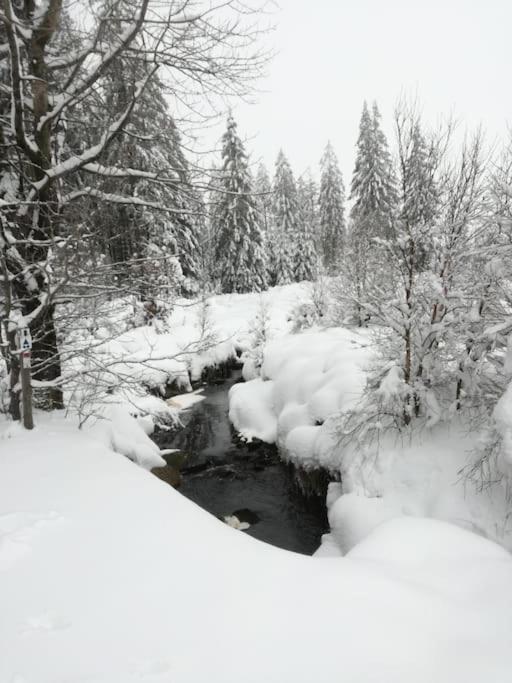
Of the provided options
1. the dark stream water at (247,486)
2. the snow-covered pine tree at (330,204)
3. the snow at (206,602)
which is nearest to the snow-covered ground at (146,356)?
the dark stream water at (247,486)

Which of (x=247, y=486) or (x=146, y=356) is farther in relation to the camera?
(x=146, y=356)

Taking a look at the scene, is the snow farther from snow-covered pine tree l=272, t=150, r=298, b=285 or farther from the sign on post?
snow-covered pine tree l=272, t=150, r=298, b=285

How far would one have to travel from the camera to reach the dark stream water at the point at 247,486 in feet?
23.0

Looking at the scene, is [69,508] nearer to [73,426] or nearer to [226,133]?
[73,426]

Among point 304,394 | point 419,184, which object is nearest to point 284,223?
point 304,394

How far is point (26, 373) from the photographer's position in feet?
16.1

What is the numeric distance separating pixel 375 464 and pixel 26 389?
199 inches

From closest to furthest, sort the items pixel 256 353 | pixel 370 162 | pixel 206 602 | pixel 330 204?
pixel 206 602
pixel 256 353
pixel 370 162
pixel 330 204

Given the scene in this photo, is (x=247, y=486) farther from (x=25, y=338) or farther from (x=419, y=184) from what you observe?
(x=419, y=184)

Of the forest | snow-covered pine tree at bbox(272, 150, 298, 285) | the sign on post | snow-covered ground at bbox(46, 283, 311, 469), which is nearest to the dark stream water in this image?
the forest

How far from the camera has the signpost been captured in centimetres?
475

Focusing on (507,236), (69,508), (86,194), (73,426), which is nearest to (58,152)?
(86,194)

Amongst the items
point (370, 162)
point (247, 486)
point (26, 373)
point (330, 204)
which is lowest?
point (247, 486)

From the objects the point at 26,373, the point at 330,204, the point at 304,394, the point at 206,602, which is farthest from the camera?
the point at 330,204
